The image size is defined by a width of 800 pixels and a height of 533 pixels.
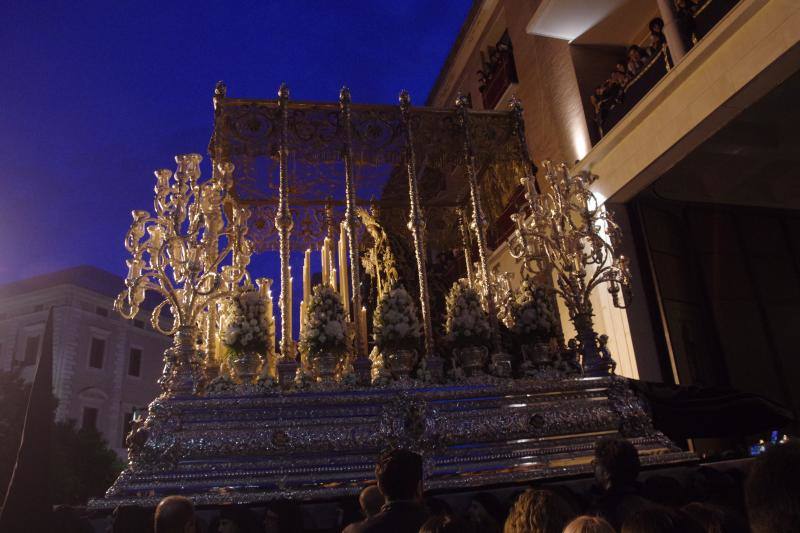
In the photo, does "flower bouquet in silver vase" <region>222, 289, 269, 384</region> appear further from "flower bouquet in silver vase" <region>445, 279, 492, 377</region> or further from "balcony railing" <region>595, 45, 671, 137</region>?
"balcony railing" <region>595, 45, 671, 137</region>

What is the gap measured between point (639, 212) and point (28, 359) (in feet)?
83.1

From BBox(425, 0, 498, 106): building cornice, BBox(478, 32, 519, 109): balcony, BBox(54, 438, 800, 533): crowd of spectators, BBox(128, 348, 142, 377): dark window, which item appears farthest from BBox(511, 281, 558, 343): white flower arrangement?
BBox(128, 348, 142, 377): dark window

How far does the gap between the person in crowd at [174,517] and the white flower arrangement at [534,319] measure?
416 centimetres

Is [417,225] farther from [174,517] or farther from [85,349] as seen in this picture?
[85,349]

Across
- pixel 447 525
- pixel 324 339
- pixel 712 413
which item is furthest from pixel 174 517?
pixel 712 413

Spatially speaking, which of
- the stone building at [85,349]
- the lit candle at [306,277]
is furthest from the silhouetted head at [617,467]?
the stone building at [85,349]

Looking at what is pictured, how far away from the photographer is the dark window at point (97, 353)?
2586 cm

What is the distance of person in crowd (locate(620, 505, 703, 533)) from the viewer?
1.61 metres

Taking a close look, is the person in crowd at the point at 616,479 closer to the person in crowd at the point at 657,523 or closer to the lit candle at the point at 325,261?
the person in crowd at the point at 657,523

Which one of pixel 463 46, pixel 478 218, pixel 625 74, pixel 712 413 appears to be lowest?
pixel 712 413

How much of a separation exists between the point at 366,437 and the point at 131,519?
6.22 ft

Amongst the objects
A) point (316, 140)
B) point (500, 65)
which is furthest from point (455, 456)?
point (500, 65)

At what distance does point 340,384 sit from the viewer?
529 cm

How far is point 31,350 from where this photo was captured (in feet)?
82.5
